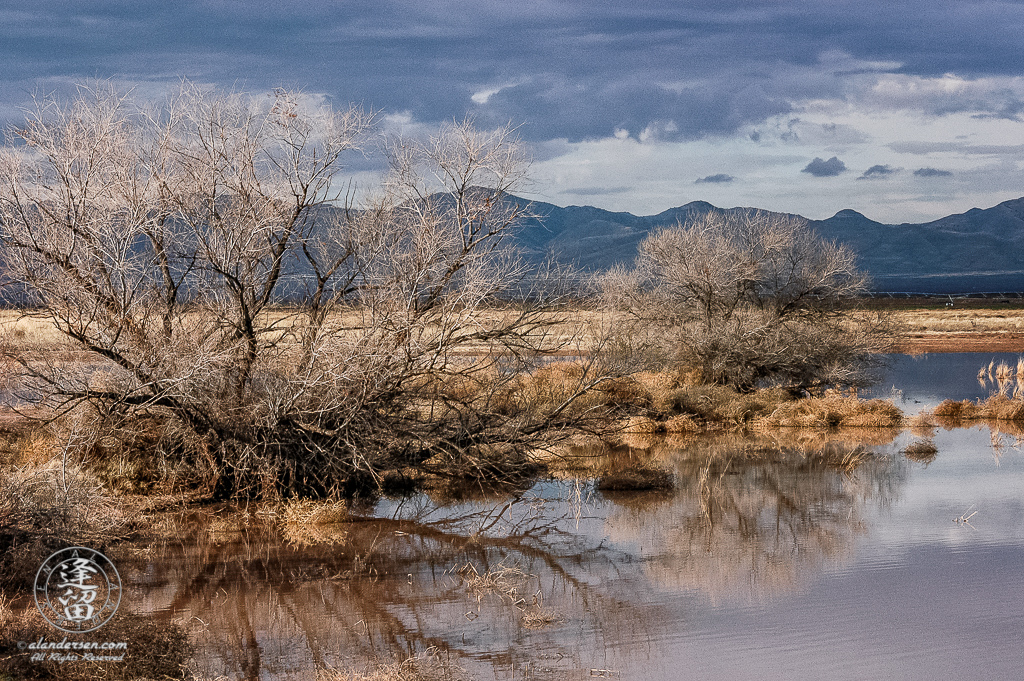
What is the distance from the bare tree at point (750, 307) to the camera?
2405 centimetres

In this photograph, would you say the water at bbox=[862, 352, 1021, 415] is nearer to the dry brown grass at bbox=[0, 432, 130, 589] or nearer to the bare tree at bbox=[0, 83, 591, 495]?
the bare tree at bbox=[0, 83, 591, 495]

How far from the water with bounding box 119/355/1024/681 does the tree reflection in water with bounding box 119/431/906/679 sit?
1.3 inches

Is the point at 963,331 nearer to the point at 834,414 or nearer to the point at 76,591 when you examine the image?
the point at 834,414

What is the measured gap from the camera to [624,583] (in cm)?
1044

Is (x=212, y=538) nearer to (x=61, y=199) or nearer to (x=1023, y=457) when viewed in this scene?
(x=61, y=199)

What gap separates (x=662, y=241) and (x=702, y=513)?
44.8 ft

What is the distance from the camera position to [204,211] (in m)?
13.3

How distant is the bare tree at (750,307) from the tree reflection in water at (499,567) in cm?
780

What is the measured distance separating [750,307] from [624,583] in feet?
53.2

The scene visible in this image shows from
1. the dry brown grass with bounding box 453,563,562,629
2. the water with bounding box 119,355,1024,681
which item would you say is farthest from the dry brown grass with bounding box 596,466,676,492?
the dry brown grass with bounding box 453,563,562,629

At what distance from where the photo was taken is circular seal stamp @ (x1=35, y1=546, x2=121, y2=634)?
28.1 ft

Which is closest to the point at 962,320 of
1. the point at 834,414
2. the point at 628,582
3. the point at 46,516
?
the point at 834,414

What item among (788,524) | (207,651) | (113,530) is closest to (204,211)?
(113,530)

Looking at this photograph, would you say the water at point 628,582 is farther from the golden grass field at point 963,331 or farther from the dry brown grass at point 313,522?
the golden grass field at point 963,331
